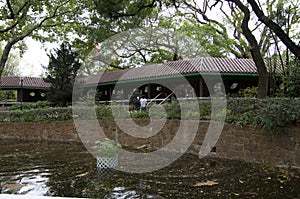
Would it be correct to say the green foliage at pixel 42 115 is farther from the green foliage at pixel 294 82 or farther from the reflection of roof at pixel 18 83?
the reflection of roof at pixel 18 83

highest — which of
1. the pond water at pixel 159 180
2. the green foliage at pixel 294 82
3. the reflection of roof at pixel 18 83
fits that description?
the reflection of roof at pixel 18 83

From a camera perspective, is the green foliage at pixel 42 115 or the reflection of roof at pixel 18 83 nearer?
the green foliage at pixel 42 115

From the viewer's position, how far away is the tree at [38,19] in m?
13.1

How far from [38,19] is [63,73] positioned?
156 inches

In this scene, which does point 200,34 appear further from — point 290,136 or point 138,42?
point 290,136

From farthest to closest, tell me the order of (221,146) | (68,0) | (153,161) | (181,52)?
(181,52), (68,0), (221,146), (153,161)

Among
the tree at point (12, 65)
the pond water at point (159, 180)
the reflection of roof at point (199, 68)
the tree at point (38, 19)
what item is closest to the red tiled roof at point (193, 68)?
the reflection of roof at point (199, 68)

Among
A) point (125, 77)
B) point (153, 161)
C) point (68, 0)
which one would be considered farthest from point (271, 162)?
point (125, 77)

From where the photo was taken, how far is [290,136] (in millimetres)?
6066

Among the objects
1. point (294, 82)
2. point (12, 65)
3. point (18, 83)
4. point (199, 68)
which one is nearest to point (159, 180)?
point (294, 82)

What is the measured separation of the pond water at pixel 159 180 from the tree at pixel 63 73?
35.3 feet

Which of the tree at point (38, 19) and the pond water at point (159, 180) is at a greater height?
the tree at point (38, 19)

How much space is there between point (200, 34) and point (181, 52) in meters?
2.12

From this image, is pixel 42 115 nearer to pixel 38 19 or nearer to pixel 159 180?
pixel 38 19
